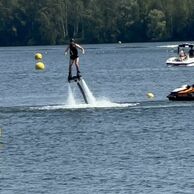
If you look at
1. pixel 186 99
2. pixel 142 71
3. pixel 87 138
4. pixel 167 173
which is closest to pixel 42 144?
pixel 87 138

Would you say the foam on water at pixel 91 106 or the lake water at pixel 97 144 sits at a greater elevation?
the lake water at pixel 97 144

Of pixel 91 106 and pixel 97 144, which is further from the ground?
pixel 97 144

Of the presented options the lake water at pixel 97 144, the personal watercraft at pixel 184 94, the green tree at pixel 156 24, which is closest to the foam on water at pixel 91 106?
the lake water at pixel 97 144

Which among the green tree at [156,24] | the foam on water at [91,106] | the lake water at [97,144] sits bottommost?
the green tree at [156,24]

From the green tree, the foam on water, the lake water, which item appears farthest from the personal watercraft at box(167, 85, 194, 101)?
the green tree

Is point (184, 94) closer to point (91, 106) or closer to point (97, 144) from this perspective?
point (91, 106)

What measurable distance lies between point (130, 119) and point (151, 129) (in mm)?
3191

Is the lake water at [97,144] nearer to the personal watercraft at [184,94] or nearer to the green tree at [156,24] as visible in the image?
the personal watercraft at [184,94]

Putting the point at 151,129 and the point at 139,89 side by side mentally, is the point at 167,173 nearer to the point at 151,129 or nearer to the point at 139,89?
the point at 151,129

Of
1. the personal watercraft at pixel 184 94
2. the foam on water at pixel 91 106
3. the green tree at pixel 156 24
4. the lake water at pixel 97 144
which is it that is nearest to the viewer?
the lake water at pixel 97 144

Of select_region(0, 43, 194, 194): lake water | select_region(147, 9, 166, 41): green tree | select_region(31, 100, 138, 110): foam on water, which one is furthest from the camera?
select_region(147, 9, 166, 41): green tree

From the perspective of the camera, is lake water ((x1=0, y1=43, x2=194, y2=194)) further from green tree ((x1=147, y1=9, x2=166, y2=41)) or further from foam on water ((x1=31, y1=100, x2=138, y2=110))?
green tree ((x1=147, y1=9, x2=166, y2=41))

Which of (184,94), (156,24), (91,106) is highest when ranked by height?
(184,94)

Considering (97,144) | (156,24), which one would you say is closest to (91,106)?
(97,144)
